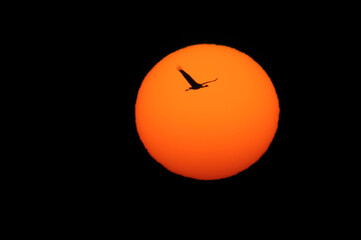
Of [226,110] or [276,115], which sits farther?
[276,115]

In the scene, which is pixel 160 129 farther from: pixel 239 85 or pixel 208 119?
pixel 239 85

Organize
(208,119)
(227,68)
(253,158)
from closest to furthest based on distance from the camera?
(208,119)
(227,68)
(253,158)

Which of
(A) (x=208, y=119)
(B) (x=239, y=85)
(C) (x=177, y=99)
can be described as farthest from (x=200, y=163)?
(B) (x=239, y=85)

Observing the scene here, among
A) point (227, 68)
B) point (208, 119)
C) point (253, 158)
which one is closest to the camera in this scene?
point (208, 119)

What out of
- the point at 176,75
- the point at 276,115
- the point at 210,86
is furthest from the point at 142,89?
the point at 276,115

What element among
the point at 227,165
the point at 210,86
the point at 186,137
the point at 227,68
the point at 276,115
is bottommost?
the point at 227,165

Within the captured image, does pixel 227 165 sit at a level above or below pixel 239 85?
below

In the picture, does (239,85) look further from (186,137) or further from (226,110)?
(186,137)

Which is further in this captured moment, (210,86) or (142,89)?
(142,89)

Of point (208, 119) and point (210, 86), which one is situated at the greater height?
point (210, 86)
